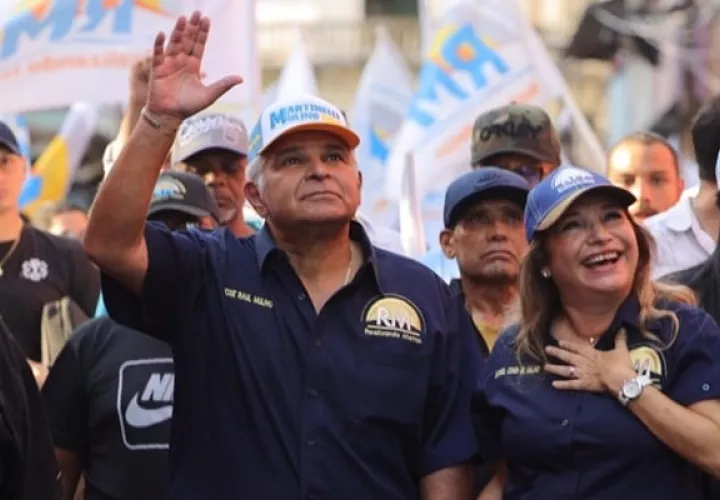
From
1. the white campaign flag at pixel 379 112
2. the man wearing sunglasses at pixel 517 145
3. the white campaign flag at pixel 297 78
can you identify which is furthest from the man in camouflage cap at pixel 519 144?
the white campaign flag at pixel 297 78

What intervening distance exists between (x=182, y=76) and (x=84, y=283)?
2.76m

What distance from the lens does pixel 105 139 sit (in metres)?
32.2

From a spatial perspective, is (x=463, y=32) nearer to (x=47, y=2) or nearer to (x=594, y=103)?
(x=47, y=2)

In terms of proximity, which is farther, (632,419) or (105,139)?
(105,139)

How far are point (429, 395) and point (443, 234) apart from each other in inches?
52.7

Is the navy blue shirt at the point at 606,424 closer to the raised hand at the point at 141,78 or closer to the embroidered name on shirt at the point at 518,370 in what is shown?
the embroidered name on shirt at the point at 518,370

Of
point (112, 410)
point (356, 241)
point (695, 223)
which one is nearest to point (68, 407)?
point (112, 410)

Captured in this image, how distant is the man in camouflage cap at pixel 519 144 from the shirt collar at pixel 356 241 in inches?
63.1

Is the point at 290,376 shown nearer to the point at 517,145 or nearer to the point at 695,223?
the point at 517,145

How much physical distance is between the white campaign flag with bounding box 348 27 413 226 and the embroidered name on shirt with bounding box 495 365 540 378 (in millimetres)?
7643

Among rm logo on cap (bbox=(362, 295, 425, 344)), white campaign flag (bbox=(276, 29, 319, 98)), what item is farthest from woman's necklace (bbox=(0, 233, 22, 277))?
white campaign flag (bbox=(276, 29, 319, 98))

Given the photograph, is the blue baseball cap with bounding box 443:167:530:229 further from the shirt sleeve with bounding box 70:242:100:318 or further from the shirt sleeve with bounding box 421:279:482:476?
the shirt sleeve with bounding box 70:242:100:318

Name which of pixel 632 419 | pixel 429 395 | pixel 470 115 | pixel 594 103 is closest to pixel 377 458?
pixel 429 395

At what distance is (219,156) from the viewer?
771cm
